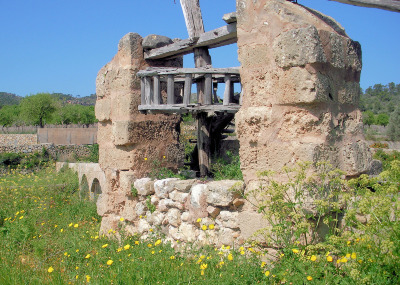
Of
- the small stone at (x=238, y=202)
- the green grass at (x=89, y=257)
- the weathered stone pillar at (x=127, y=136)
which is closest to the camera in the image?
the green grass at (x=89, y=257)

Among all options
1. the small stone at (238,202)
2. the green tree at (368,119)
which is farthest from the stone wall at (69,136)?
the green tree at (368,119)

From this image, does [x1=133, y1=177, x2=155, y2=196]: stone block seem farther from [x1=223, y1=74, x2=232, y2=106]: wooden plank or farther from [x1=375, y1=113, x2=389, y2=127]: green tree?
[x1=375, y1=113, x2=389, y2=127]: green tree

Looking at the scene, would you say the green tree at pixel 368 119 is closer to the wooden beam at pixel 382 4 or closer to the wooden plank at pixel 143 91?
the wooden plank at pixel 143 91

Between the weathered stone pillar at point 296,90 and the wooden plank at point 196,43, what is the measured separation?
1.05 m

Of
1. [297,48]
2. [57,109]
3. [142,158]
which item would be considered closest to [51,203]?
[142,158]

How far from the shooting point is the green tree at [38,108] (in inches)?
1610

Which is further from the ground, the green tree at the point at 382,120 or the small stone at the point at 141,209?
the green tree at the point at 382,120

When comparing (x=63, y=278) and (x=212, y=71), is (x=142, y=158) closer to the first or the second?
(x=212, y=71)

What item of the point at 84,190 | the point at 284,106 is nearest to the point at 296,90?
the point at 284,106

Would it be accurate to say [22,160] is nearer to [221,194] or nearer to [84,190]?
[84,190]

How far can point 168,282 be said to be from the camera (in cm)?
358

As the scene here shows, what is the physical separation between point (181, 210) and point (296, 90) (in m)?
2.21

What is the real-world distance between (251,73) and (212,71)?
1427 mm

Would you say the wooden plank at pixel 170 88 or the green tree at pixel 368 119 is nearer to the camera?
the wooden plank at pixel 170 88
